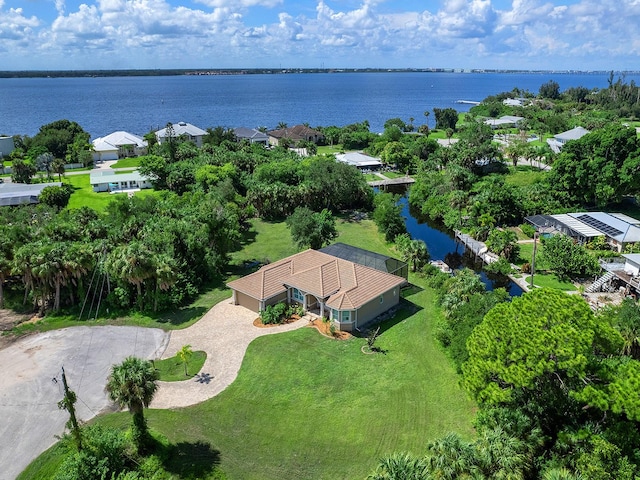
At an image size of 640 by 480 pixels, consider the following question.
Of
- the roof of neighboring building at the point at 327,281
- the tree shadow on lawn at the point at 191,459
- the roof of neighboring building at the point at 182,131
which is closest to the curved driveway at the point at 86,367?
the roof of neighboring building at the point at 327,281

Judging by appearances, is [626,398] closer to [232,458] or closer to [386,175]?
[232,458]

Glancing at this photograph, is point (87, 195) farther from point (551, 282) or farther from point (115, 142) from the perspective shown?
point (551, 282)

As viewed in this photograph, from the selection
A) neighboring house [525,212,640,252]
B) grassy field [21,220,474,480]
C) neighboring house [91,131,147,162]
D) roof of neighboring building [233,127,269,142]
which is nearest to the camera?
grassy field [21,220,474,480]

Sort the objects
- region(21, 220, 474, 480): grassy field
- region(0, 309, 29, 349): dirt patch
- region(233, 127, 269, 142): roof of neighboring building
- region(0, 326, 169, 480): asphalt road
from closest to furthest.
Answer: region(21, 220, 474, 480): grassy field → region(0, 326, 169, 480): asphalt road → region(0, 309, 29, 349): dirt patch → region(233, 127, 269, 142): roof of neighboring building

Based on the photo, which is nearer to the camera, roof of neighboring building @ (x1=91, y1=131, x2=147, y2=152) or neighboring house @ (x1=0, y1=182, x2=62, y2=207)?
neighboring house @ (x1=0, y1=182, x2=62, y2=207)

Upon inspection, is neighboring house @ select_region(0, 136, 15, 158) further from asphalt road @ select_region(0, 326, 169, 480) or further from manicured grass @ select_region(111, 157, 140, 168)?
asphalt road @ select_region(0, 326, 169, 480)

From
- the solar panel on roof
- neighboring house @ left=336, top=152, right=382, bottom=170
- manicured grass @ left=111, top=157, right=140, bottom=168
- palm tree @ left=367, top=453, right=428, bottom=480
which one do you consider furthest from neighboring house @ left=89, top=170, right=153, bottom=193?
palm tree @ left=367, top=453, right=428, bottom=480

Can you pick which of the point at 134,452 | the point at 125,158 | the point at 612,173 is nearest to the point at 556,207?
the point at 612,173
